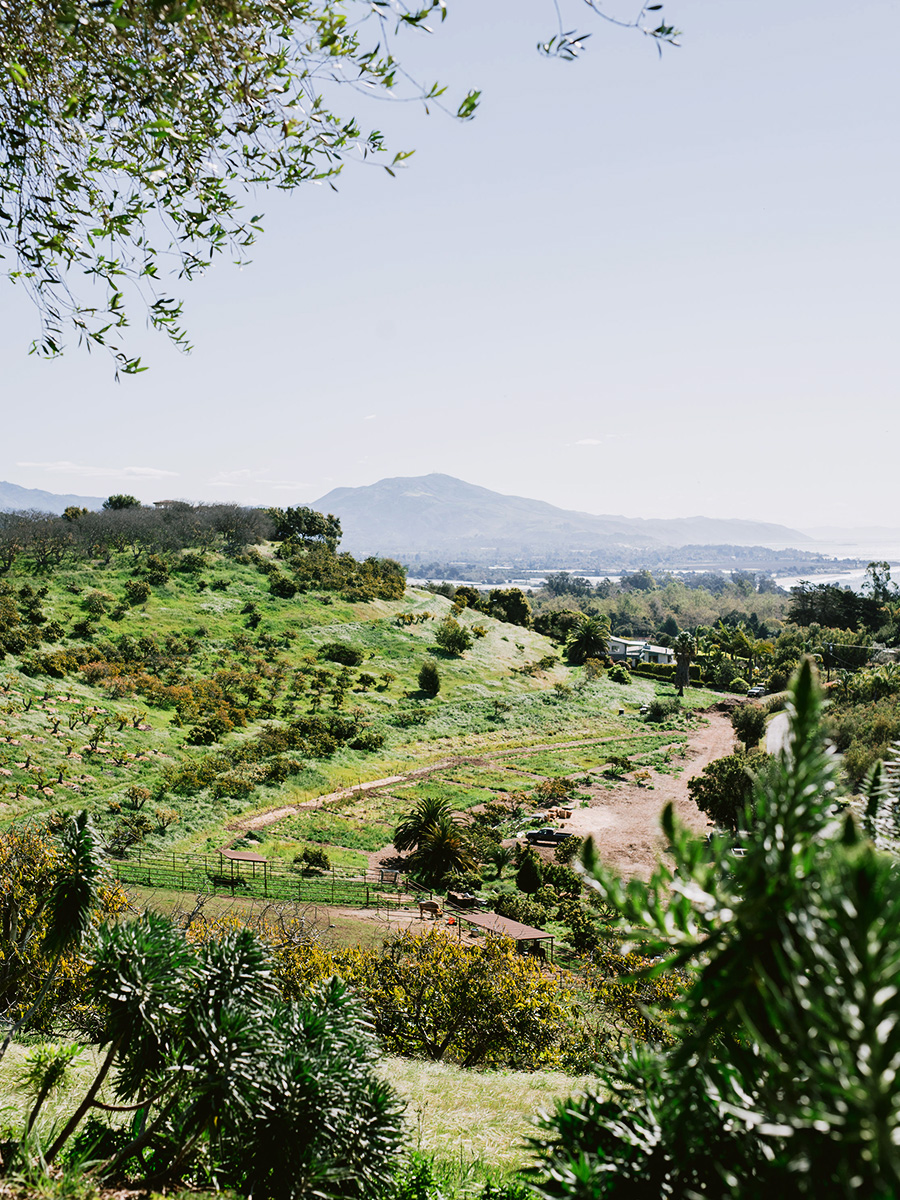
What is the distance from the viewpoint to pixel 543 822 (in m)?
31.2

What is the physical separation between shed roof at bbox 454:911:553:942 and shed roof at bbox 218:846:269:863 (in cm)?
695

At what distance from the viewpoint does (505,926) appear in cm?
1858

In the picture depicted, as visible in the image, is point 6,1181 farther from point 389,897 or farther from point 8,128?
point 389,897

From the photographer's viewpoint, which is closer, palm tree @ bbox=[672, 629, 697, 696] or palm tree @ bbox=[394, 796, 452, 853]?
palm tree @ bbox=[394, 796, 452, 853]

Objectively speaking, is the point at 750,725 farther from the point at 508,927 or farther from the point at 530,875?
the point at 508,927

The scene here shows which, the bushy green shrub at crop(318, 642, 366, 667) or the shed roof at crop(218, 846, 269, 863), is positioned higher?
the bushy green shrub at crop(318, 642, 366, 667)

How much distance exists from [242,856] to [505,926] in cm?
973

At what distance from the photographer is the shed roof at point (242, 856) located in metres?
22.5

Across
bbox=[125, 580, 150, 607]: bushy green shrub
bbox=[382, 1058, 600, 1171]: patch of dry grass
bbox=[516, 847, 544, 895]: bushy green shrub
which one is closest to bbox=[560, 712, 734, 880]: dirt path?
bbox=[516, 847, 544, 895]: bushy green shrub

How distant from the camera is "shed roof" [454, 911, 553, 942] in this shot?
58.7 ft

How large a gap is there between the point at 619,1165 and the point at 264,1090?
2.30m

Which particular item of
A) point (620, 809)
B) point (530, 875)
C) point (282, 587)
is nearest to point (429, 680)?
point (282, 587)

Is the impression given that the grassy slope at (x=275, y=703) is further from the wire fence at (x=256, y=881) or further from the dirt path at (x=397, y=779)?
the wire fence at (x=256, y=881)

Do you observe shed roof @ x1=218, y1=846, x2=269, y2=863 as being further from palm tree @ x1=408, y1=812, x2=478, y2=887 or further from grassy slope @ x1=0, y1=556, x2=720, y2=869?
palm tree @ x1=408, y1=812, x2=478, y2=887
